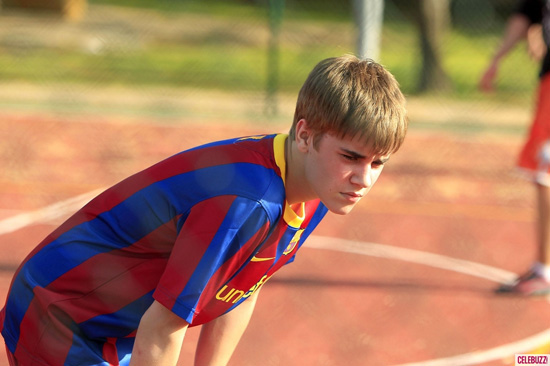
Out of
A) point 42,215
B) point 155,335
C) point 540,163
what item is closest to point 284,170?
point 155,335

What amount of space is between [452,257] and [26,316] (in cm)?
391

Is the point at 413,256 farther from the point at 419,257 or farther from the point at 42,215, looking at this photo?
the point at 42,215

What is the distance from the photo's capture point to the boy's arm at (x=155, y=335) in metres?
2.00

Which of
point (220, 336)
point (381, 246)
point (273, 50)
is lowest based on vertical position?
point (381, 246)

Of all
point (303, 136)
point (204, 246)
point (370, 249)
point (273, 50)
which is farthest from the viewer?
point (273, 50)

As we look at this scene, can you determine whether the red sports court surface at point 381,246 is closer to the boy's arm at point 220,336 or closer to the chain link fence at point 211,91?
the chain link fence at point 211,91

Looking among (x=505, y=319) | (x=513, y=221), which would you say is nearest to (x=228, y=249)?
(x=505, y=319)

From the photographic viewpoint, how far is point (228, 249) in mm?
1986

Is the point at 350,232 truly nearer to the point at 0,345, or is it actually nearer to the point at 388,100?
the point at 0,345

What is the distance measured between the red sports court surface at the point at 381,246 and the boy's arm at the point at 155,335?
200 centimetres

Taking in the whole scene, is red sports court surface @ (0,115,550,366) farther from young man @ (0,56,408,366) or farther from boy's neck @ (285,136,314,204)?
boy's neck @ (285,136,314,204)

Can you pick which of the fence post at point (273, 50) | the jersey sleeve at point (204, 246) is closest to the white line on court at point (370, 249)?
the jersey sleeve at point (204, 246)

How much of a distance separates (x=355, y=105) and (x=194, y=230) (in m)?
0.49

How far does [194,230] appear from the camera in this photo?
196cm
